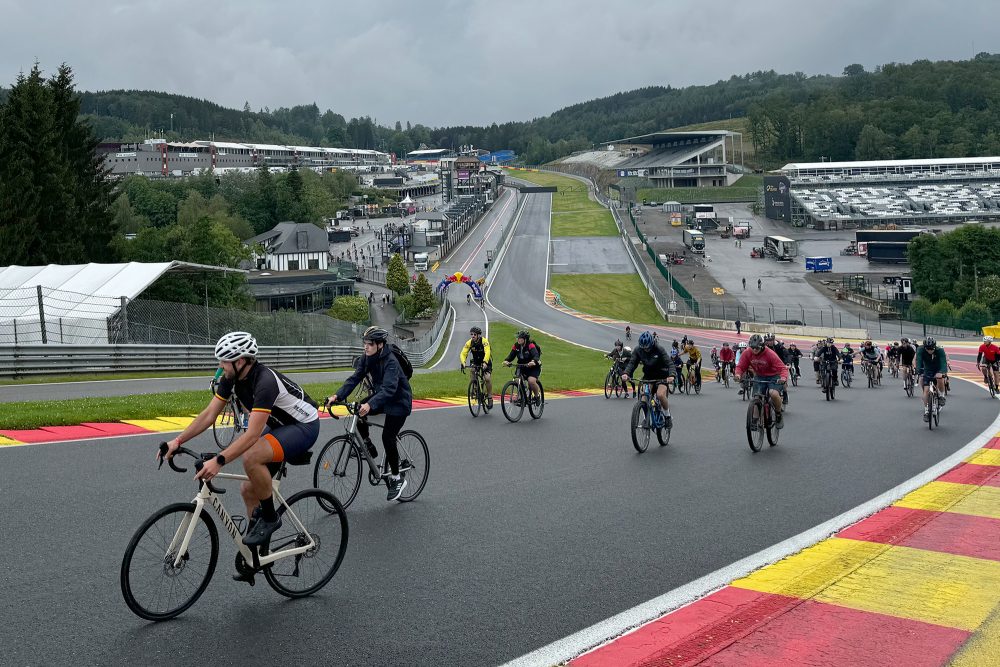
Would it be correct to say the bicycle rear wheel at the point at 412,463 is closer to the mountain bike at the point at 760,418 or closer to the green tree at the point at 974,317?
the mountain bike at the point at 760,418

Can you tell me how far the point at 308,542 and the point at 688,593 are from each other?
2859 mm

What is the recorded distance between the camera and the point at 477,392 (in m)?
18.3

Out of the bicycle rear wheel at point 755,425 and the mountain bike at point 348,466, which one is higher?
the mountain bike at point 348,466

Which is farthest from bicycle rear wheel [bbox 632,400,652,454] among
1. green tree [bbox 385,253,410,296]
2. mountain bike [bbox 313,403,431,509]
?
green tree [bbox 385,253,410,296]

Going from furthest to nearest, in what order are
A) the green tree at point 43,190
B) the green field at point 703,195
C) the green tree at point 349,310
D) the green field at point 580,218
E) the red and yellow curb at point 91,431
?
the green field at point 703,195
the green field at point 580,218
the green tree at point 349,310
the green tree at point 43,190
the red and yellow curb at point 91,431

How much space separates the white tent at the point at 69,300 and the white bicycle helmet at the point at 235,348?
1796cm

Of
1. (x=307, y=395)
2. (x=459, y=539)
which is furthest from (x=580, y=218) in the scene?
(x=307, y=395)

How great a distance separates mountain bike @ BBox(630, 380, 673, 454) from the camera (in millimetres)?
14094

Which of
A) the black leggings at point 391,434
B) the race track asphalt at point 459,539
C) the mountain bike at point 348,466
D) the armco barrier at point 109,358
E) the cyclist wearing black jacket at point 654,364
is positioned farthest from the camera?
the armco barrier at point 109,358

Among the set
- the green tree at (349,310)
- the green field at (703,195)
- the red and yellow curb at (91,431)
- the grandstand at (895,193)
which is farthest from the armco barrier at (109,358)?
the green field at (703,195)

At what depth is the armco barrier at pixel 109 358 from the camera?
74.5 ft

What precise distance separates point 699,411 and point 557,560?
14.3m

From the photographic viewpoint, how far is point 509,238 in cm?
13000

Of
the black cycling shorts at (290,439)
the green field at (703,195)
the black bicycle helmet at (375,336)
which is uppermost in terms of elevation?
the green field at (703,195)
